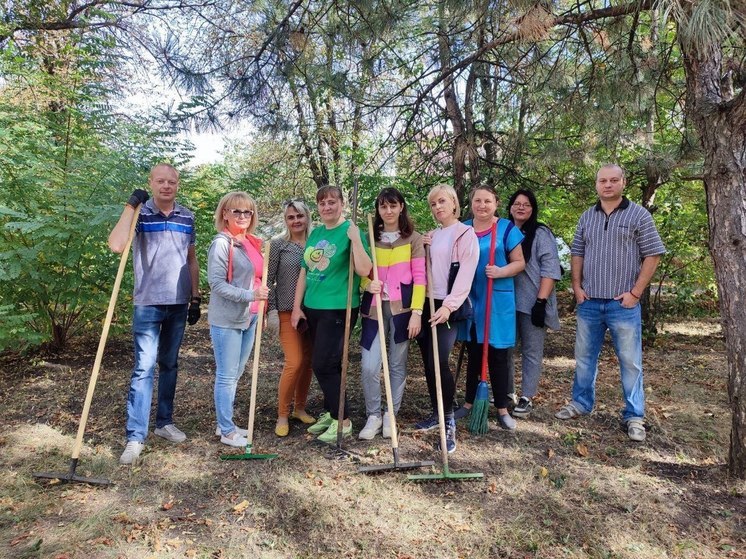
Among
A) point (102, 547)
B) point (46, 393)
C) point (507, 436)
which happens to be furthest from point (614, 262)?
point (46, 393)

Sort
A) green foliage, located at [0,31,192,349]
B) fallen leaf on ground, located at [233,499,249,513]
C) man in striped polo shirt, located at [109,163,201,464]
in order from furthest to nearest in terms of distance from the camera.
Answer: green foliage, located at [0,31,192,349] < man in striped polo shirt, located at [109,163,201,464] < fallen leaf on ground, located at [233,499,249,513]

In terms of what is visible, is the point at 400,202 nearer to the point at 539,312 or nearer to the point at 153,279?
the point at 539,312

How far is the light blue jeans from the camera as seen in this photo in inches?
146

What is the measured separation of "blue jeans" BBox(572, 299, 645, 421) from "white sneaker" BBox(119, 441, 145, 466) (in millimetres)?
3474

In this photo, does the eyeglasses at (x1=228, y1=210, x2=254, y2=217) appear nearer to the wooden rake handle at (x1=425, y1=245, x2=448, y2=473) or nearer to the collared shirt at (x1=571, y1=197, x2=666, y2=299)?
the wooden rake handle at (x1=425, y1=245, x2=448, y2=473)

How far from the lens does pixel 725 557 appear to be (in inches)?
99.9

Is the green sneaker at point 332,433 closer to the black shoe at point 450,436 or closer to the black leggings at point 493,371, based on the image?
the black shoe at point 450,436

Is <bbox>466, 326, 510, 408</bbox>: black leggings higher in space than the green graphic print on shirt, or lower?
lower

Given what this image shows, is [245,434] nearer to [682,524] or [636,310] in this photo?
[682,524]

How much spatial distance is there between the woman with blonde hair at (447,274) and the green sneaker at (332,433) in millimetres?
764

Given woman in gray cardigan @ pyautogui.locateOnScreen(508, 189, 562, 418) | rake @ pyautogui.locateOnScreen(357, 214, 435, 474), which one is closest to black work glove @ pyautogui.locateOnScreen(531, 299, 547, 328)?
woman in gray cardigan @ pyautogui.locateOnScreen(508, 189, 562, 418)

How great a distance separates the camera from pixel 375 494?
10.0 feet

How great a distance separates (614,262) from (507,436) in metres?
1.58

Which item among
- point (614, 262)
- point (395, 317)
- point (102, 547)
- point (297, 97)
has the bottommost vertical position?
point (102, 547)
